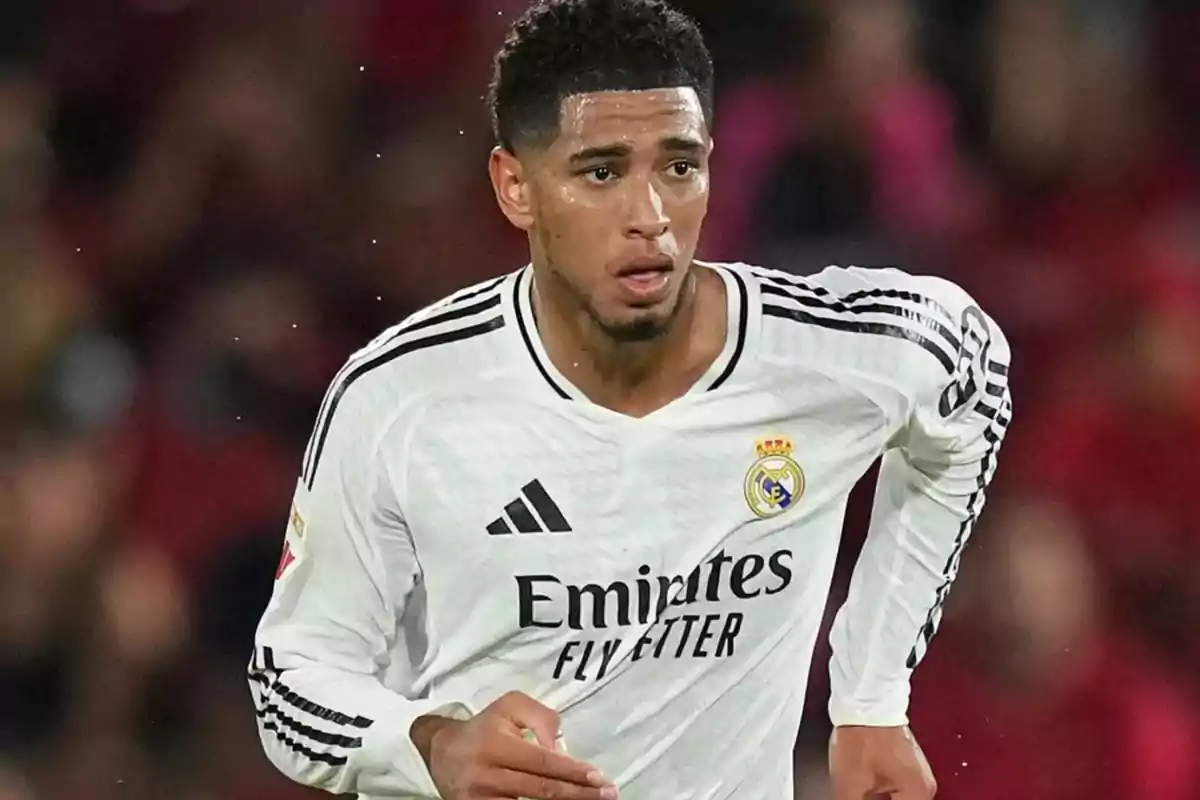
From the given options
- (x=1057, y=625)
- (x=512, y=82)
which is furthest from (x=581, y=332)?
(x=1057, y=625)

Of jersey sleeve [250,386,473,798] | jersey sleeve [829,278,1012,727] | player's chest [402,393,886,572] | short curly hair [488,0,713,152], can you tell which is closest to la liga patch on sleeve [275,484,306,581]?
jersey sleeve [250,386,473,798]

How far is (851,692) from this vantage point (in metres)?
1.55

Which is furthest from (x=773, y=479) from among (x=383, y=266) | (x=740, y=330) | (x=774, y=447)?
(x=383, y=266)

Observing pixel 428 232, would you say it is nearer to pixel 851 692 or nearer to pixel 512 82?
pixel 512 82

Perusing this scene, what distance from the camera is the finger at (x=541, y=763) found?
3.55 feet

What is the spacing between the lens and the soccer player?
4.14 feet

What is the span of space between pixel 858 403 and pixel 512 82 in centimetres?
40

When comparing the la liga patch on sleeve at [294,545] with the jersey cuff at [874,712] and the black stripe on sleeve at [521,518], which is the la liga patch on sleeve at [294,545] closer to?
the black stripe on sleeve at [521,518]

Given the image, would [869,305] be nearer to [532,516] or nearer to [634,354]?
[634,354]

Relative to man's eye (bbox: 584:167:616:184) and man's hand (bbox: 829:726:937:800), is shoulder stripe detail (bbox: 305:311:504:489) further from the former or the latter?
man's hand (bbox: 829:726:937:800)

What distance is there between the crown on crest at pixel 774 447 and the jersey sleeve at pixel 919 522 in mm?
111

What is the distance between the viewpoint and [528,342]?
1.33m

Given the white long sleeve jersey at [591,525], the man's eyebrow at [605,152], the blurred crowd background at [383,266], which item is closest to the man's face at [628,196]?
the man's eyebrow at [605,152]

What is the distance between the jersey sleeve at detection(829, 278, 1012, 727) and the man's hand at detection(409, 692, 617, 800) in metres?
0.47
